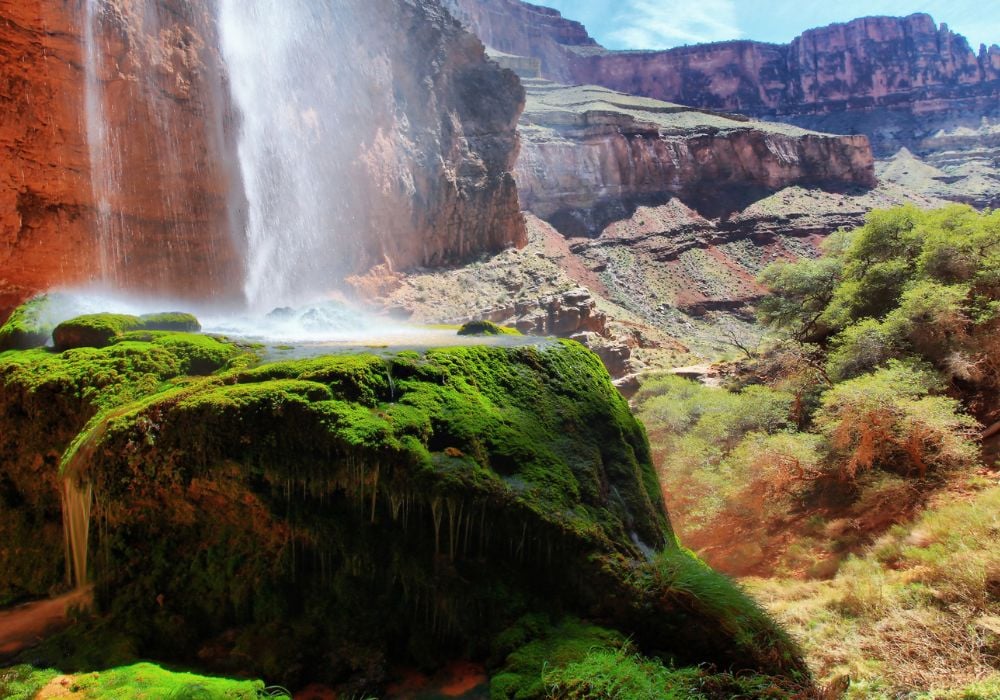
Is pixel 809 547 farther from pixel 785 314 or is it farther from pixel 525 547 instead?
pixel 785 314

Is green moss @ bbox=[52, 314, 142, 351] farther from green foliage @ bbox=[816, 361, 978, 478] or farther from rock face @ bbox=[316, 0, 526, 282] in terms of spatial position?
rock face @ bbox=[316, 0, 526, 282]

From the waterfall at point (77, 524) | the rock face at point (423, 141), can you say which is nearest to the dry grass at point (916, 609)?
the waterfall at point (77, 524)

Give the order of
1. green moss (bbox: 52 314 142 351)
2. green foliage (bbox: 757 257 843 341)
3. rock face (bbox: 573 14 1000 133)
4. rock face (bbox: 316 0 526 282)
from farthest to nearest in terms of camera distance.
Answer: rock face (bbox: 573 14 1000 133), rock face (bbox: 316 0 526 282), green foliage (bbox: 757 257 843 341), green moss (bbox: 52 314 142 351)

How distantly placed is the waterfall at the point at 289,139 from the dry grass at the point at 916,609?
79.7ft

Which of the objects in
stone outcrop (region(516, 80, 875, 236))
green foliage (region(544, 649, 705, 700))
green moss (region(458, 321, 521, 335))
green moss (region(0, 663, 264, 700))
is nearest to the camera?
green moss (region(0, 663, 264, 700))

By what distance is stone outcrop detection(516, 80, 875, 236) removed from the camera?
2608 inches

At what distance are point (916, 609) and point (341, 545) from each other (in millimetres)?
7162

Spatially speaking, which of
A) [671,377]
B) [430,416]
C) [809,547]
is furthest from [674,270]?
[430,416]

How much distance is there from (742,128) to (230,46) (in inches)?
2481

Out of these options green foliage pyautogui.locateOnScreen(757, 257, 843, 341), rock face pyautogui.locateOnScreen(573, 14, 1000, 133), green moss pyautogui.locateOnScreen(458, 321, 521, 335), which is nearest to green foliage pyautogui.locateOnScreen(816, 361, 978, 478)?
green moss pyautogui.locateOnScreen(458, 321, 521, 335)

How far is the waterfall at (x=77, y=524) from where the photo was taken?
609 cm

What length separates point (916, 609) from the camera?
24.1 ft

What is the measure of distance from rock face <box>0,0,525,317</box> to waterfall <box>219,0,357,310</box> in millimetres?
837

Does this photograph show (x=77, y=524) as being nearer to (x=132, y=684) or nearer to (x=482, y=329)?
(x=132, y=684)
